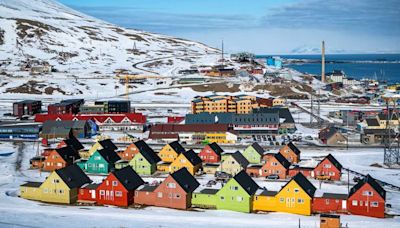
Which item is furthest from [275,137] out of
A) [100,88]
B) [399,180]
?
[100,88]

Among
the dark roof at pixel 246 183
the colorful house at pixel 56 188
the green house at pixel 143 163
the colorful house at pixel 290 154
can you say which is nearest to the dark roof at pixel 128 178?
the colorful house at pixel 56 188

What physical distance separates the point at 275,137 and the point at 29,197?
39055 mm

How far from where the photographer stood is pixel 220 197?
36.8 meters

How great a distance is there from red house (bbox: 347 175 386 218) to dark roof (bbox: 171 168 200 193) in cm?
1162

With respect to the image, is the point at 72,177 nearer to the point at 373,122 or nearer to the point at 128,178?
the point at 128,178

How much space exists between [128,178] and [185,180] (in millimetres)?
4673

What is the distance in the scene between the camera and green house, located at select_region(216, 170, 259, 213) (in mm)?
36156

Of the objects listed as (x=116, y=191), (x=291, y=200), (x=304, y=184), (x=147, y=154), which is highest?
(x=147, y=154)

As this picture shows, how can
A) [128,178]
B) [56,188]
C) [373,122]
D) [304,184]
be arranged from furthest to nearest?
1. [373,122]
2. [128,178]
3. [56,188]
4. [304,184]

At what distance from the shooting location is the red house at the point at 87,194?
127 ft

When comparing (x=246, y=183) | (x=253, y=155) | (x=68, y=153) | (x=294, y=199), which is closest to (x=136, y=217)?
(x=246, y=183)

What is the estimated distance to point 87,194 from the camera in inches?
1534

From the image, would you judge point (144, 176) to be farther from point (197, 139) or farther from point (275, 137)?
point (275, 137)

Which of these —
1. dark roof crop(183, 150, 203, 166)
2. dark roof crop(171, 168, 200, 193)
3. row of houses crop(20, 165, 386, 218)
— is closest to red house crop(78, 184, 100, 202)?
row of houses crop(20, 165, 386, 218)
